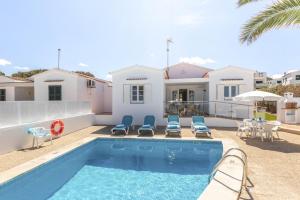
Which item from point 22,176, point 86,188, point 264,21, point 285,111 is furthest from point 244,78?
point 22,176

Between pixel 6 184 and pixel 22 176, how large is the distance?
65 centimetres

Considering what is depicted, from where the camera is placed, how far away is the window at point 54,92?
2128 cm

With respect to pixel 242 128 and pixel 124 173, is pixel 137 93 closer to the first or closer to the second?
pixel 242 128

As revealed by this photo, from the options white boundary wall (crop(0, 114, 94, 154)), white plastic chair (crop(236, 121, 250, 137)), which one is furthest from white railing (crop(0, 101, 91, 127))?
white plastic chair (crop(236, 121, 250, 137))

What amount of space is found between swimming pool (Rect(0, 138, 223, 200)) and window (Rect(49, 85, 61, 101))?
955 centimetres

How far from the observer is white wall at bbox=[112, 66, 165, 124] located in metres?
19.1

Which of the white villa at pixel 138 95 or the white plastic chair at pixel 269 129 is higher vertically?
the white villa at pixel 138 95

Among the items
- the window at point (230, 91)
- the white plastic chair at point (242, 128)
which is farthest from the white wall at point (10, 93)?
the white plastic chair at point (242, 128)

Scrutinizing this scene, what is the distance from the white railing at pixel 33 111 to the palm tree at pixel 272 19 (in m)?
11.0

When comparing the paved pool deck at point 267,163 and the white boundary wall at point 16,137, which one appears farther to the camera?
the white boundary wall at point 16,137

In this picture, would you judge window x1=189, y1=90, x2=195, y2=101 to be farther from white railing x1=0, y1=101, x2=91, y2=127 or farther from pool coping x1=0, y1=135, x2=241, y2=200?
pool coping x1=0, y1=135, x2=241, y2=200

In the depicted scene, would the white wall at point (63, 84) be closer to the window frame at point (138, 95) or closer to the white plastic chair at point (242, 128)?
the window frame at point (138, 95)

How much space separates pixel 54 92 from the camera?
21.4m

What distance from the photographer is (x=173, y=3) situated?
14.8 m
